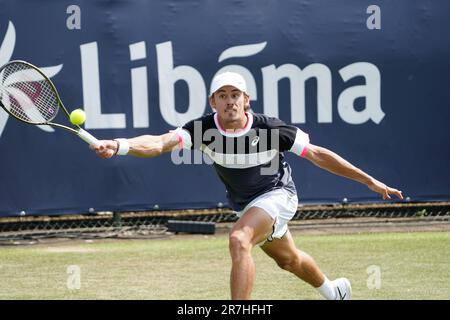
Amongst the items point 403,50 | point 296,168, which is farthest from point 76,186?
point 403,50

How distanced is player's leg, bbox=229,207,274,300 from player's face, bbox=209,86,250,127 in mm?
603

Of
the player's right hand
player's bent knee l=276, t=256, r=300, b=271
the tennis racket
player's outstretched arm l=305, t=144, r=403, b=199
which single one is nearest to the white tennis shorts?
player's bent knee l=276, t=256, r=300, b=271

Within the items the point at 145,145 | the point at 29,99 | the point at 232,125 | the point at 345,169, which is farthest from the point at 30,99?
the point at 345,169

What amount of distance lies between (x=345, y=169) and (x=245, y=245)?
891mm

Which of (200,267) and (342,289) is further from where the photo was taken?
(200,267)

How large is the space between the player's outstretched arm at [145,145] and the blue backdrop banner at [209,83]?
3485mm

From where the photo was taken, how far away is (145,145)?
206 inches

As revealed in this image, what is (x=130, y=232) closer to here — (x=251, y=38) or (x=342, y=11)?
(x=251, y=38)

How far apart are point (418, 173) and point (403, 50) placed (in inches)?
52.1

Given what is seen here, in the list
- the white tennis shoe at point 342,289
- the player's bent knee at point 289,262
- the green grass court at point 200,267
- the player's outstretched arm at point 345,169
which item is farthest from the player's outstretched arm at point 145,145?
the white tennis shoe at point 342,289

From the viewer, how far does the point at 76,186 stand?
8.79 meters

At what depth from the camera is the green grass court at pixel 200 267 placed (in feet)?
20.6

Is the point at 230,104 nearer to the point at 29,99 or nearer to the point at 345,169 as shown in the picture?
the point at 345,169
